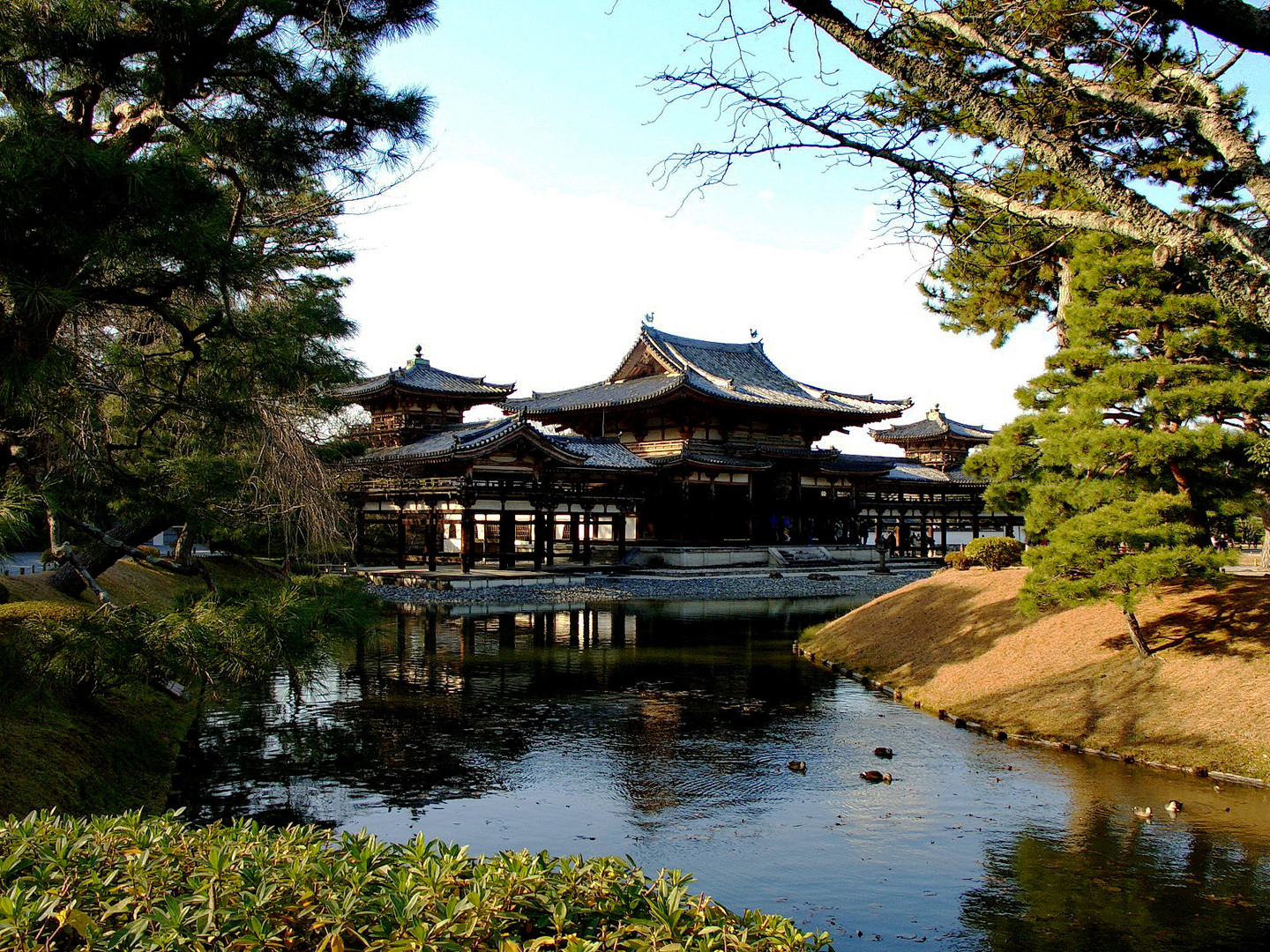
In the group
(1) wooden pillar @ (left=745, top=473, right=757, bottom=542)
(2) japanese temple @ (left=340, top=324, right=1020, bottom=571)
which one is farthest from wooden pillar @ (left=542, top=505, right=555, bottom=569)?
(1) wooden pillar @ (left=745, top=473, right=757, bottom=542)

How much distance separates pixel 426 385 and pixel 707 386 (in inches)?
468

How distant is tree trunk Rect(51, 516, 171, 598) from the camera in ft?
32.4

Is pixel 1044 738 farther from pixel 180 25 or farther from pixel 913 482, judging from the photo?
pixel 913 482

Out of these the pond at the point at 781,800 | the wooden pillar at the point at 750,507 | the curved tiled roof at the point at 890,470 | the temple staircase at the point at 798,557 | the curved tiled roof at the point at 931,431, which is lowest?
the pond at the point at 781,800

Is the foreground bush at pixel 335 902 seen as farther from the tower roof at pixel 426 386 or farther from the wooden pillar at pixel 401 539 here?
the tower roof at pixel 426 386

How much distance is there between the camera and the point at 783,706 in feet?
42.3

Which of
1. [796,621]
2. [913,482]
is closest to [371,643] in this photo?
[796,621]

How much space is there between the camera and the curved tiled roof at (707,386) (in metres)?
38.1

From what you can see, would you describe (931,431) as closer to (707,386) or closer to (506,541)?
(707,386)

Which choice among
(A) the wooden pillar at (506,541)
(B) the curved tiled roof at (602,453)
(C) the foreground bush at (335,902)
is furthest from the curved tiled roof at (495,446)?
(C) the foreground bush at (335,902)

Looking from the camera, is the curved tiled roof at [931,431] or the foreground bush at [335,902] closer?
the foreground bush at [335,902]

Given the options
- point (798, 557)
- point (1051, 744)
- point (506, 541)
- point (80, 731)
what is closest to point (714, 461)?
point (798, 557)

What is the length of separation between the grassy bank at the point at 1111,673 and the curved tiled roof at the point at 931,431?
3176 centimetres

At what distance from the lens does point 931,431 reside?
46.9 metres
